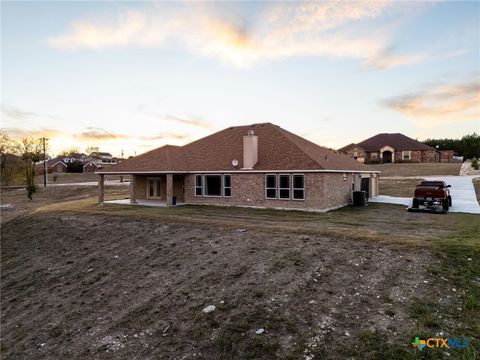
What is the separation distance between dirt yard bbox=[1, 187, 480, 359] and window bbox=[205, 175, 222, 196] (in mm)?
8244

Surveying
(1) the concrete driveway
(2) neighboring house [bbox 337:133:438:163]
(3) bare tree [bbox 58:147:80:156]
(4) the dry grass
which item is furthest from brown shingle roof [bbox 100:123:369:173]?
(3) bare tree [bbox 58:147:80:156]

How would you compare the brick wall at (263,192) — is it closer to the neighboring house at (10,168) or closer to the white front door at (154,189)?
the white front door at (154,189)

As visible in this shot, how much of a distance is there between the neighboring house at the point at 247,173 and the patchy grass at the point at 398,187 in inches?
156

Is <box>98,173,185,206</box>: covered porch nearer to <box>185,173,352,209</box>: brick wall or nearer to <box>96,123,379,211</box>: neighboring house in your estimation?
<box>96,123,379,211</box>: neighboring house

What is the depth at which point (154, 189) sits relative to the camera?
30.6m

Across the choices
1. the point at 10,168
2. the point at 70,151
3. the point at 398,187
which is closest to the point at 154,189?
the point at 398,187

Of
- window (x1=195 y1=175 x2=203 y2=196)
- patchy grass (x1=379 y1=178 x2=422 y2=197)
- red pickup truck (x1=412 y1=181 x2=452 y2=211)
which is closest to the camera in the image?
red pickup truck (x1=412 y1=181 x2=452 y2=211)

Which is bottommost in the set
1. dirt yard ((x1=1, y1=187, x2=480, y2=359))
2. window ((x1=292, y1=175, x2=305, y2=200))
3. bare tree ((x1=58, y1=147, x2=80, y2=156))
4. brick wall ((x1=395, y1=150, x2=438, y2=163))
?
dirt yard ((x1=1, y1=187, x2=480, y2=359))

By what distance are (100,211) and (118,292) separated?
46.8 feet

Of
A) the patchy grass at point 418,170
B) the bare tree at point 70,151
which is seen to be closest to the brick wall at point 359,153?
the patchy grass at point 418,170

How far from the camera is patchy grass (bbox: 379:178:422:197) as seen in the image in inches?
1365

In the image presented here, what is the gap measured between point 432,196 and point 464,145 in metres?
69.3

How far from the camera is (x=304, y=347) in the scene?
688cm

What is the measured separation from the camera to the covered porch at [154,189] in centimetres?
2738
